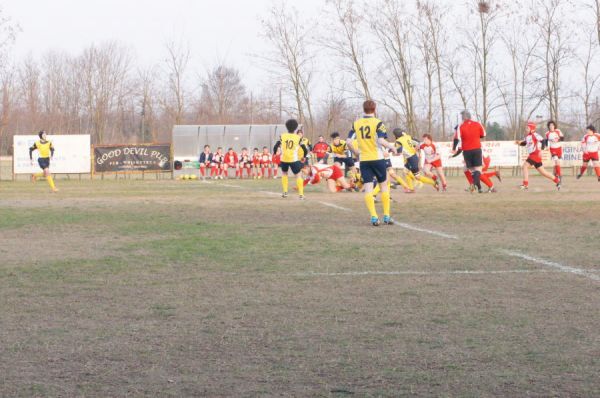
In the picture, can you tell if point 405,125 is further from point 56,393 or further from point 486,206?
point 56,393

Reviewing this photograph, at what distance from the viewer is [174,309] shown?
7.21 metres

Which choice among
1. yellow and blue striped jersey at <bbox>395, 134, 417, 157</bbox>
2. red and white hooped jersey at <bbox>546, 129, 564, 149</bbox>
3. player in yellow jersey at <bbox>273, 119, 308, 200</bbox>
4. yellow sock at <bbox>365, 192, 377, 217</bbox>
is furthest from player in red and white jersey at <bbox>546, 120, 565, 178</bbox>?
yellow sock at <bbox>365, 192, 377, 217</bbox>

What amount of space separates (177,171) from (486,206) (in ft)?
108

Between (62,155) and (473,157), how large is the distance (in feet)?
93.0

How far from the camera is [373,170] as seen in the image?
1585 centimetres

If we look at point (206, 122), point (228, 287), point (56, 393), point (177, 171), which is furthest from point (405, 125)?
point (56, 393)

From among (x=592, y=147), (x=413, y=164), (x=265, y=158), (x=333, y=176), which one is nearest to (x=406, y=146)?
(x=413, y=164)

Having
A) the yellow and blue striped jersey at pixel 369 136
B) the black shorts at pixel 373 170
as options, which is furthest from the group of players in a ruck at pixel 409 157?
the black shorts at pixel 373 170

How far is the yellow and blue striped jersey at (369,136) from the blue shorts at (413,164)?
34.9 ft

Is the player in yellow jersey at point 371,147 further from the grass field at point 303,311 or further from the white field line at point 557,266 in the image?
the white field line at point 557,266

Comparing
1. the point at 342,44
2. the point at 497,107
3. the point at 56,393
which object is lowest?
the point at 56,393

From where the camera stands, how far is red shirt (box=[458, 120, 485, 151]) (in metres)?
24.8

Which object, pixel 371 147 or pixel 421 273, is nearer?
pixel 421 273

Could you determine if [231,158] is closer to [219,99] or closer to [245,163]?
[245,163]
